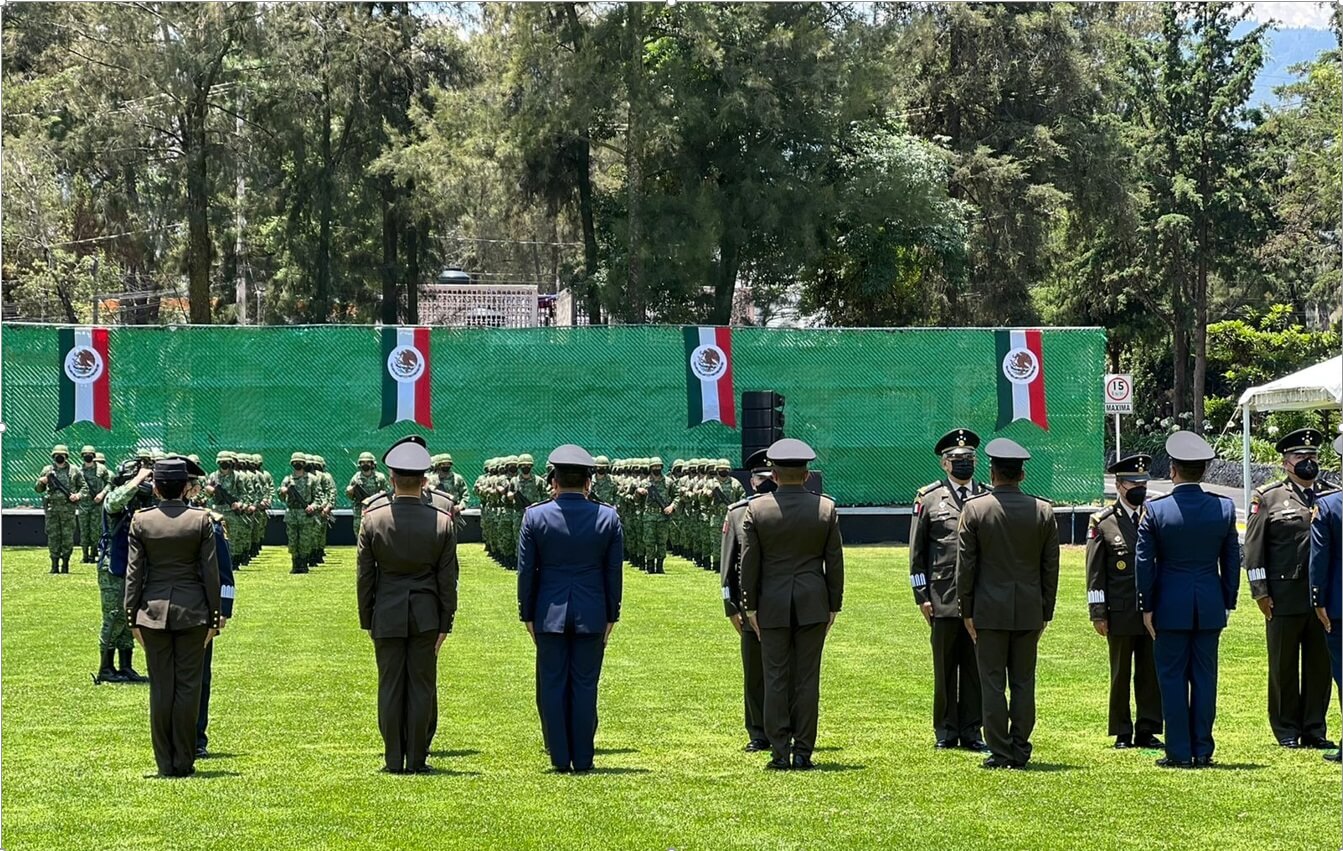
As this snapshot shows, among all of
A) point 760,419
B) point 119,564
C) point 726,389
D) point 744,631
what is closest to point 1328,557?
point 744,631

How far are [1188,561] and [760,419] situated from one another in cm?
1673

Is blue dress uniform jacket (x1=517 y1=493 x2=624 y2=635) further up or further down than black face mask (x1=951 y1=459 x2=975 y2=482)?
further down

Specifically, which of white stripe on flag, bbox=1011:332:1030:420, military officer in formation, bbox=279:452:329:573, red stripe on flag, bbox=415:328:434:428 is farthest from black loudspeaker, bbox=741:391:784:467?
military officer in formation, bbox=279:452:329:573

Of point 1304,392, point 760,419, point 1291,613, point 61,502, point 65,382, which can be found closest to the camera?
point 1291,613

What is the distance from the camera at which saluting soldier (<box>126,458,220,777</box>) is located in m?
9.74

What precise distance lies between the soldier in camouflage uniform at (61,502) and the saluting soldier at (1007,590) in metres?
15.9

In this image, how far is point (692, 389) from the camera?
1088 inches

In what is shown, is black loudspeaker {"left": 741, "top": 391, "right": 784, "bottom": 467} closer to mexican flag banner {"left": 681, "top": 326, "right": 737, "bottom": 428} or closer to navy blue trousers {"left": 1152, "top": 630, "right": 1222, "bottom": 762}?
mexican flag banner {"left": 681, "top": 326, "right": 737, "bottom": 428}

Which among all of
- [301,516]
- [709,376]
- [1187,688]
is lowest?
[1187,688]

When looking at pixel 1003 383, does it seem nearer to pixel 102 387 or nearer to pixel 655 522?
pixel 655 522

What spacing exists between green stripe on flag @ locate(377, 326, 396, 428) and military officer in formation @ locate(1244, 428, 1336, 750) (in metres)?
18.1

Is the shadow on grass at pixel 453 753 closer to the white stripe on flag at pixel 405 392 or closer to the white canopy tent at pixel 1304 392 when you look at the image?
the white canopy tent at pixel 1304 392

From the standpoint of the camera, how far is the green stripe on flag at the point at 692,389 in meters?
27.5

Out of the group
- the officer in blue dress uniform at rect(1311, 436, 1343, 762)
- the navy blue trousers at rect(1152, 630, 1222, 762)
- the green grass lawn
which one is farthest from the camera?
the officer in blue dress uniform at rect(1311, 436, 1343, 762)
